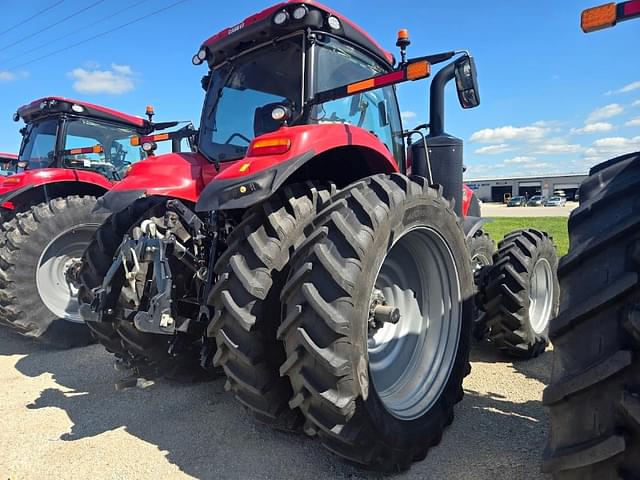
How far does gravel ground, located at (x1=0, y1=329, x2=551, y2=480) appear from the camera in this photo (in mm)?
2266

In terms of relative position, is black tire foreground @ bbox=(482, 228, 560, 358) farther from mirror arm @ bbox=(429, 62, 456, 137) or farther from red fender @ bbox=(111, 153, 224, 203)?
red fender @ bbox=(111, 153, 224, 203)

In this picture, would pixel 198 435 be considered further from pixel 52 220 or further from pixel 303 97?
pixel 52 220

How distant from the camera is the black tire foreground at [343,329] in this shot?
6.27ft

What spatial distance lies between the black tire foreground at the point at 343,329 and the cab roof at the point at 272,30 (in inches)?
49.6

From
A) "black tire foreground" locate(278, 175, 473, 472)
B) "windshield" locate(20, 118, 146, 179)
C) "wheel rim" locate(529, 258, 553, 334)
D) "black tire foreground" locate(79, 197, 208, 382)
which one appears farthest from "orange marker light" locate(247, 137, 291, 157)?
"windshield" locate(20, 118, 146, 179)

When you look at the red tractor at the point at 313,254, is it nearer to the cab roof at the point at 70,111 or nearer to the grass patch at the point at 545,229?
the cab roof at the point at 70,111

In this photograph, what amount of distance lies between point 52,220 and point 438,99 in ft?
13.0

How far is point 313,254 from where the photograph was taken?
1.97 m

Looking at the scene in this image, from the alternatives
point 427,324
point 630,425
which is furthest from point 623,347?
point 427,324

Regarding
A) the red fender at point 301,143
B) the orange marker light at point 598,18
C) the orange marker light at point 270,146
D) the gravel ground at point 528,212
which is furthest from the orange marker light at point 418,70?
the gravel ground at point 528,212

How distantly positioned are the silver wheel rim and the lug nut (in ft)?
12.0

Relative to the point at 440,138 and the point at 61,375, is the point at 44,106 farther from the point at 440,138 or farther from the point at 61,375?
the point at 440,138

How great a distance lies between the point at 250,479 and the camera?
219cm

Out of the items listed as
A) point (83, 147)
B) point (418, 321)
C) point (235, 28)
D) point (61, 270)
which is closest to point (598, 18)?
point (418, 321)
